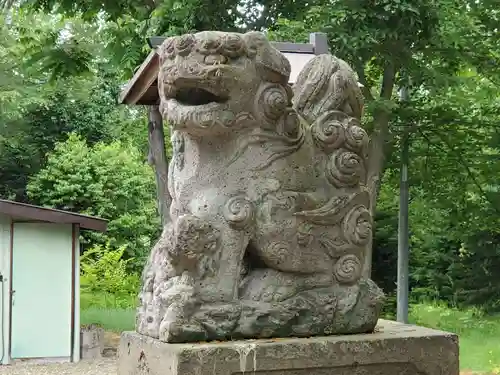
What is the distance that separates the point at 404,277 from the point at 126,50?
16.0 ft

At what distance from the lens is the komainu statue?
12.9 ft

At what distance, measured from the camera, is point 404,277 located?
1157 centimetres

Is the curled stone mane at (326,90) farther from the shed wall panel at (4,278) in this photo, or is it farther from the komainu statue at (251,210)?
the shed wall panel at (4,278)

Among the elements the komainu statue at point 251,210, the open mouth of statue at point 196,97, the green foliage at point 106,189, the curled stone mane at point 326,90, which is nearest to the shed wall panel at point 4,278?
the komainu statue at point 251,210

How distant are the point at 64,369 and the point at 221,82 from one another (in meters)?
7.89

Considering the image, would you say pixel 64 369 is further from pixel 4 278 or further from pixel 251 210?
pixel 251 210

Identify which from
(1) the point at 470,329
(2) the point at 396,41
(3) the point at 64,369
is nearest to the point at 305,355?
(2) the point at 396,41

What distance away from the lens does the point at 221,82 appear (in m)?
4.00

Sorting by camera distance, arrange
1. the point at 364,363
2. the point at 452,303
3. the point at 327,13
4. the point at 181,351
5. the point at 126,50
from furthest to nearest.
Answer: the point at 452,303
the point at 126,50
the point at 327,13
the point at 364,363
the point at 181,351

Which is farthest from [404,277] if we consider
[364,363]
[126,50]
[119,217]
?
[119,217]

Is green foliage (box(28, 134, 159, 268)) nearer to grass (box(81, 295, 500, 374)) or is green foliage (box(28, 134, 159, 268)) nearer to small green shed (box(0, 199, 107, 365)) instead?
grass (box(81, 295, 500, 374))

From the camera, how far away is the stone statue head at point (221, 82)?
3.99 m

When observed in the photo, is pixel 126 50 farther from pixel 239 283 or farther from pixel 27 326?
pixel 239 283

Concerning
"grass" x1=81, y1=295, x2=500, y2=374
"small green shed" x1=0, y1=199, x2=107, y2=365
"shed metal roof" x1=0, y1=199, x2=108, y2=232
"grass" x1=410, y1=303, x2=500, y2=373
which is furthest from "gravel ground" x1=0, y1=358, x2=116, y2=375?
"grass" x1=410, y1=303, x2=500, y2=373
